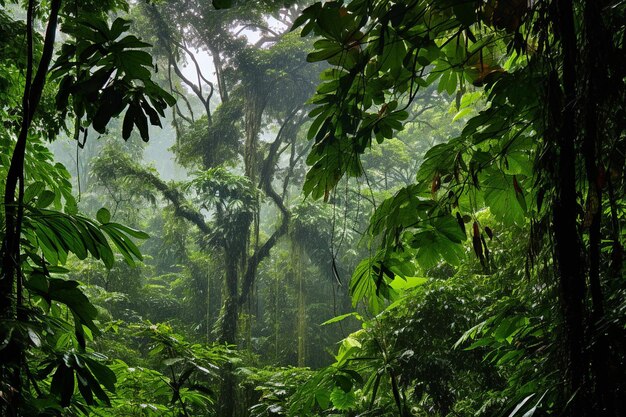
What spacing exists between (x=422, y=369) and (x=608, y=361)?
2081mm

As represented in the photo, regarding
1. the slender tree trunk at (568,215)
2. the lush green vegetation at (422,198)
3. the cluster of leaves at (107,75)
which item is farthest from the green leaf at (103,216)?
the slender tree trunk at (568,215)

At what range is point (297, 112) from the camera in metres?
9.12

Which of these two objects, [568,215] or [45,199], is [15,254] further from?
[568,215]

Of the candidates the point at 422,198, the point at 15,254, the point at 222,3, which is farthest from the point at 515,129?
the point at 15,254

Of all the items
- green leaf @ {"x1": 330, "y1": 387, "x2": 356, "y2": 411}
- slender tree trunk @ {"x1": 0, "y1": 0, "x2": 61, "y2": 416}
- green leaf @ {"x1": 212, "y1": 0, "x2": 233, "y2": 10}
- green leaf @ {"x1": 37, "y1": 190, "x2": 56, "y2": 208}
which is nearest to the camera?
slender tree trunk @ {"x1": 0, "y1": 0, "x2": 61, "y2": 416}

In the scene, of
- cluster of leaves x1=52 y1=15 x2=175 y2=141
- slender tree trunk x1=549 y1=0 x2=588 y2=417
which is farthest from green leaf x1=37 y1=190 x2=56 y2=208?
slender tree trunk x1=549 y1=0 x2=588 y2=417

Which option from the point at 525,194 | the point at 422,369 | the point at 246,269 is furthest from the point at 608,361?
the point at 246,269

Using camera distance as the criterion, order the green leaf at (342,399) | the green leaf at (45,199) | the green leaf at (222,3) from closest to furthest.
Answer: the green leaf at (222,3)
the green leaf at (45,199)
the green leaf at (342,399)

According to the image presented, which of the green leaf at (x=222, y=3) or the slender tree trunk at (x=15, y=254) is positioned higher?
the green leaf at (x=222, y=3)

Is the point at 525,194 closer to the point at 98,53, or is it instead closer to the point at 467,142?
the point at 467,142

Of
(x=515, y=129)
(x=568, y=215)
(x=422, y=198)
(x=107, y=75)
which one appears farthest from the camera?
(x=422, y=198)

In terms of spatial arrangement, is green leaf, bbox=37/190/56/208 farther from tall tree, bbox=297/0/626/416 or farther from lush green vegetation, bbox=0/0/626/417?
tall tree, bbox=297/0/626/416

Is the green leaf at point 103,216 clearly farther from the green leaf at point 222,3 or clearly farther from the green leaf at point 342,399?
the green leaf at point 342,399

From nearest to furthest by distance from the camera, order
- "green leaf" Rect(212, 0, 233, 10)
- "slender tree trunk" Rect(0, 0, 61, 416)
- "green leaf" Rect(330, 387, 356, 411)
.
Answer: "slender tree trunk" Rect(0, 0, 61, 416) < "green leaf" Rect(212, 0, 233, 10) < "green leaf" Rect(330, 387, 356, 411)
